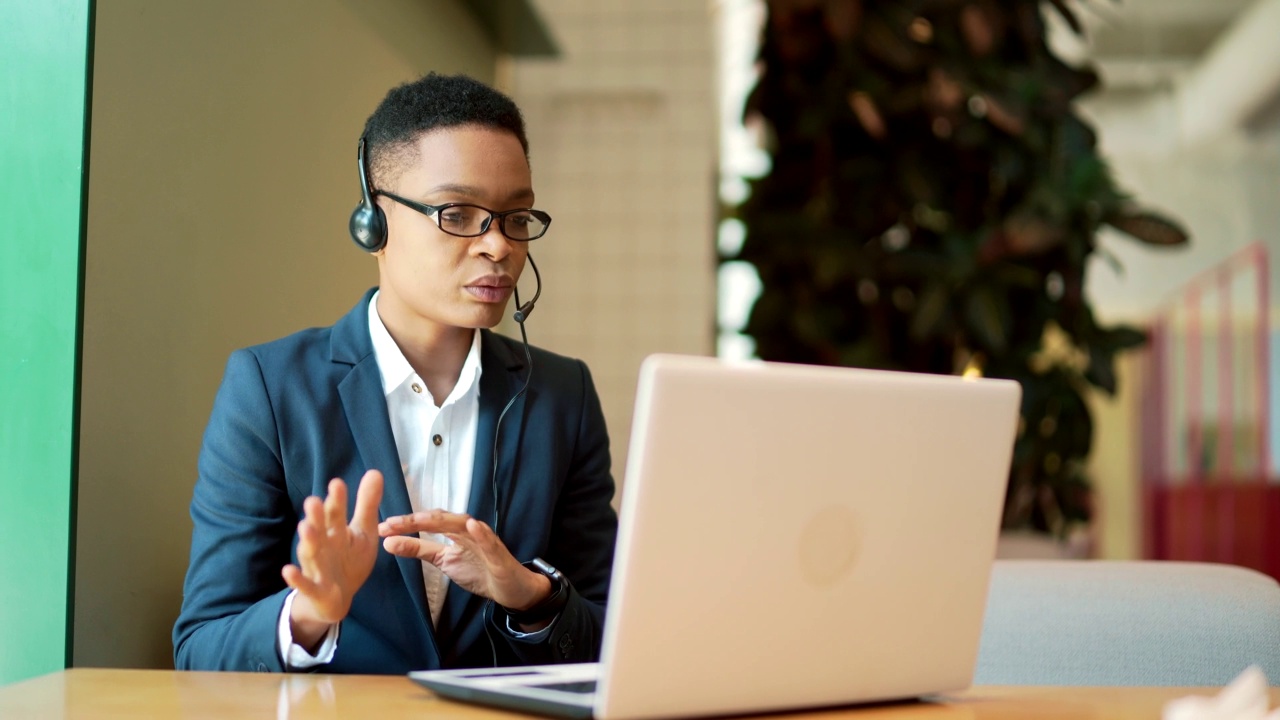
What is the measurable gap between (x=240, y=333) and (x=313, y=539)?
2.34 ft

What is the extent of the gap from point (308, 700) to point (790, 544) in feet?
1.40

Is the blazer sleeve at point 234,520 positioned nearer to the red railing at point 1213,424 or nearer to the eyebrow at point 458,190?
the eyebrow at point 458,190

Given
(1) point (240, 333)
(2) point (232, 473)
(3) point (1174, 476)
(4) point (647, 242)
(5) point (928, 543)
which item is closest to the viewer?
(5) point (928, 543)

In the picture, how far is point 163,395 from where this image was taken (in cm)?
149

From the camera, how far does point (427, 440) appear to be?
153 cm

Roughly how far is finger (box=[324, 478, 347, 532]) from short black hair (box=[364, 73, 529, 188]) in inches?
23.2

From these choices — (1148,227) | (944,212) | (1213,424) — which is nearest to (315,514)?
(944,212)

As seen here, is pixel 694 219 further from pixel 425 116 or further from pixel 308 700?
pixel 308 700

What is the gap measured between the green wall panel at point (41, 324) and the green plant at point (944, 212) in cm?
235

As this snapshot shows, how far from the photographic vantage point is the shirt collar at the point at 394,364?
1.52 m

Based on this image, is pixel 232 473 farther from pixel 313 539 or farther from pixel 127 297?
pixel 313 539

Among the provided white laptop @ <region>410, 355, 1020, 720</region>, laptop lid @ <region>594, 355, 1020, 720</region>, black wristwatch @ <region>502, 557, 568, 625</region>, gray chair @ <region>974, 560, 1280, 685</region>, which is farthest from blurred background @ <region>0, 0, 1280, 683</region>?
gray chair @ <region>974, 560, 1280, 685</region>

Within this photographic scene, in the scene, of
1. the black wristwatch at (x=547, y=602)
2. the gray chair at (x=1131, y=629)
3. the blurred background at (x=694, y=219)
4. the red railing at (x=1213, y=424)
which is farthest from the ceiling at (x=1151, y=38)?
the black wristwatch at (x=547, y=602)

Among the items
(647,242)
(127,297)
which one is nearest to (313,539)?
(127,297)
